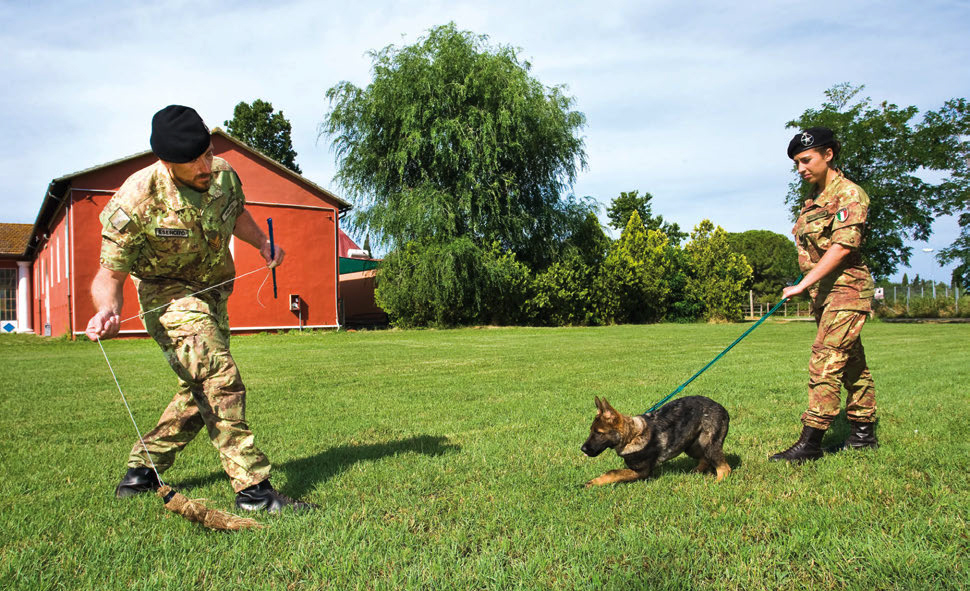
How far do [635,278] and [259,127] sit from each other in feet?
95.2

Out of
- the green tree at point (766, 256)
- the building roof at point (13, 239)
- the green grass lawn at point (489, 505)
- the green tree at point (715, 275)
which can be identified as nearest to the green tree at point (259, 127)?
the building roof at point (13, 239)

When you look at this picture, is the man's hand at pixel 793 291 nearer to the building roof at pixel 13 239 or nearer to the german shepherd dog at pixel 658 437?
the german shepherd dog at pixel 658 437

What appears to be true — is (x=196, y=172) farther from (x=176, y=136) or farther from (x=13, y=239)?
(x=13, y=239)

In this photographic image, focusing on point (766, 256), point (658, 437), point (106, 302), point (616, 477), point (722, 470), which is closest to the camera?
point (106, 302)

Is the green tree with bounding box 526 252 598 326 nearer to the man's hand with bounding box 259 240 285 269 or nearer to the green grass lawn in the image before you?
the green grass lawn

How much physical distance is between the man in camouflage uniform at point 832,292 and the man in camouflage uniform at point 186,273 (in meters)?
3.70

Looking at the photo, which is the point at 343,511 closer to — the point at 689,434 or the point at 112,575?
the point at 112,575

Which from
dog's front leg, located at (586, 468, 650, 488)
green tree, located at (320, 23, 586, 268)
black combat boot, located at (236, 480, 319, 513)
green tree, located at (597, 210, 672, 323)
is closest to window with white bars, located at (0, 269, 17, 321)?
green tree, located at (320, 23, 586, 268)

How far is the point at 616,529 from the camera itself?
3.10 m

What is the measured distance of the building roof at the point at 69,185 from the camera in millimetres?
22078

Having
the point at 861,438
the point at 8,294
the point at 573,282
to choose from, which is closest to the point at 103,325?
the point at 861,438

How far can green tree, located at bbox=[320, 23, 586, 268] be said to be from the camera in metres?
27.7

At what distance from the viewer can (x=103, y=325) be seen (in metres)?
3.29

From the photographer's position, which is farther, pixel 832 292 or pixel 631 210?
pixel 631 210
